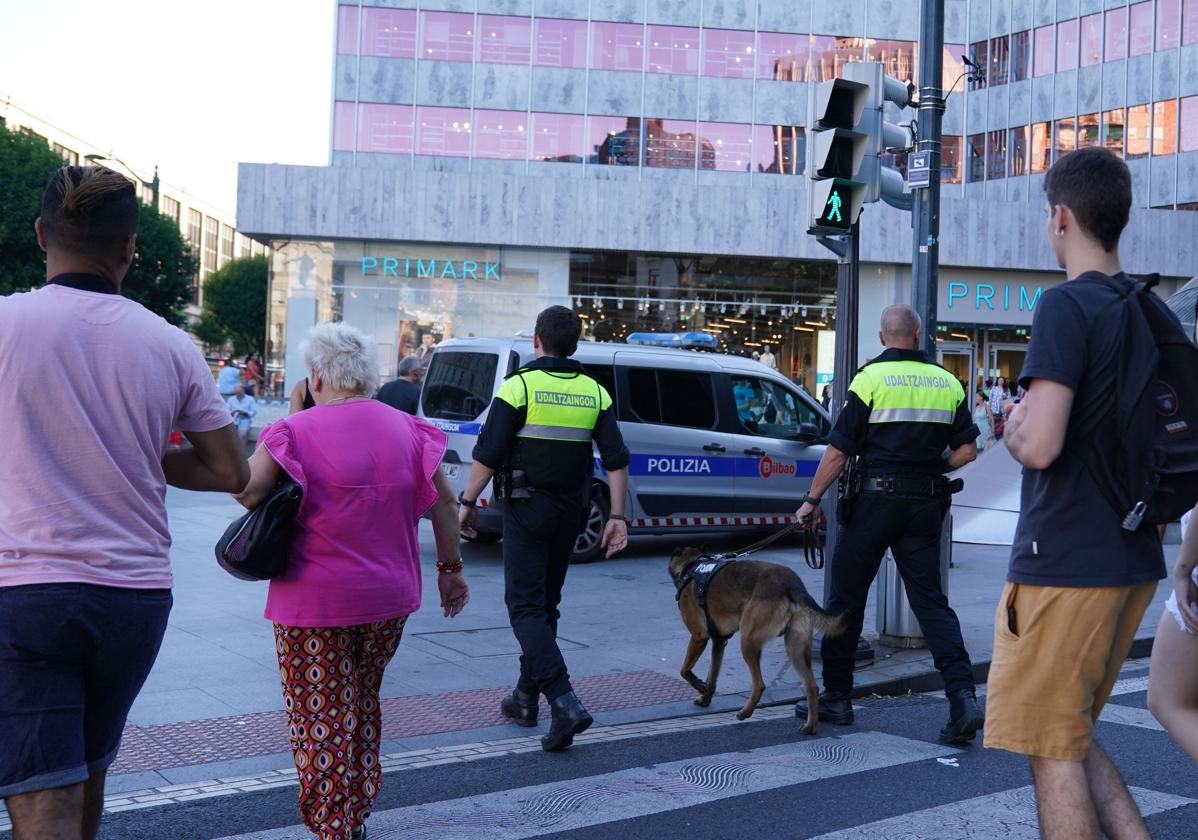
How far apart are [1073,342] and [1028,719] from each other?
37.0 inches

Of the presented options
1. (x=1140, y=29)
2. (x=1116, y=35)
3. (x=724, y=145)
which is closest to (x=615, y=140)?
(x=724, y=145)

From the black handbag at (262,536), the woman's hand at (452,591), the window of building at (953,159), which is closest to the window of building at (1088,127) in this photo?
the window of building at (953,159)

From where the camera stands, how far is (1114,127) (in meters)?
35.9

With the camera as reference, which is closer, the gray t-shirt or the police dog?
the gray t-shirt

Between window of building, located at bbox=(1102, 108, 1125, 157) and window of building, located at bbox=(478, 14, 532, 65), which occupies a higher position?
window of building, located at bbox=(478, 14, 532, 65)

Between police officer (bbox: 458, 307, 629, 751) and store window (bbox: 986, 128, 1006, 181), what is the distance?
114 feet

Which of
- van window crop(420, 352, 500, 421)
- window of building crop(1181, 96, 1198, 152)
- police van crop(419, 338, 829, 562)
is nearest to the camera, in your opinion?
van window crop(420, 352, 500, 421)

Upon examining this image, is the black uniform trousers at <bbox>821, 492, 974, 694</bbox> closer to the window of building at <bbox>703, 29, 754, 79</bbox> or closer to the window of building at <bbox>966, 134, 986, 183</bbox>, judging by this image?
the window of building at <bbox>703, 29, 754, 79</bbox>

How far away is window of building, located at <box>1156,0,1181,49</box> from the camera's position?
3419 centimetres

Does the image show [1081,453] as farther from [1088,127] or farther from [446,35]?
[1088,127]

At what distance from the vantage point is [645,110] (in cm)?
3400

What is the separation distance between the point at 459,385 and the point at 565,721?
21.5 ft

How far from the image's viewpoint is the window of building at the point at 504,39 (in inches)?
1316

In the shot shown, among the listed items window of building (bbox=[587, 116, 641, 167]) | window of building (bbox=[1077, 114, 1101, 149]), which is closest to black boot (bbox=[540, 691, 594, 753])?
window of building (bbox=[587, 116, 641, 167])
